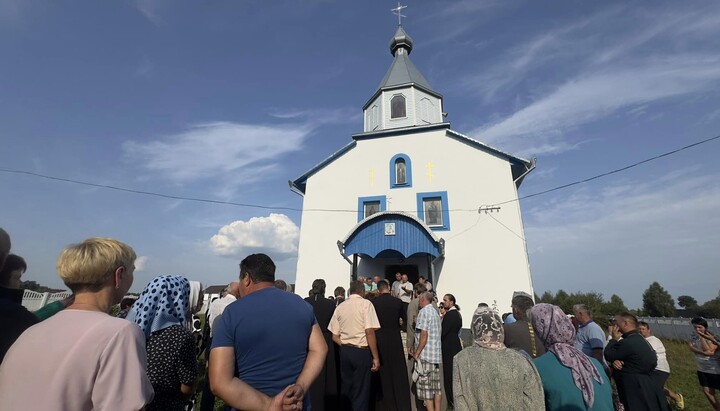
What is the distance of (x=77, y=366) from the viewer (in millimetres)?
1389

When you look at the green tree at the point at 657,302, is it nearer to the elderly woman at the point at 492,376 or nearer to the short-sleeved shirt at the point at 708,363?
the short-sleeved shirt at the point at 708,363

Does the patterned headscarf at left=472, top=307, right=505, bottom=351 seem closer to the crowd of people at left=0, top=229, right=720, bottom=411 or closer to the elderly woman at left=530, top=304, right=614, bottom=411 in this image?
the crowd of people at left=0, top=229, right=720, bottom=411

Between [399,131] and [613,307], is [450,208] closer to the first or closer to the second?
[399,131]

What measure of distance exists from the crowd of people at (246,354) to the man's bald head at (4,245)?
0.01 metres

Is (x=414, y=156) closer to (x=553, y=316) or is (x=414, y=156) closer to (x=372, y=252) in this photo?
(x=372, y=252)

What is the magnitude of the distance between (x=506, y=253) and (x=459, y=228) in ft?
6.83

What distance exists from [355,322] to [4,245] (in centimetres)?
375

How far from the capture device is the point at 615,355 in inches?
166

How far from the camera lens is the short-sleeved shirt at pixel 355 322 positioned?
4.77 metres

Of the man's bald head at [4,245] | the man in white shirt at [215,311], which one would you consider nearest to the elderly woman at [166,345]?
the man's bald head at [4,245]

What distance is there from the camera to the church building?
13.2 meters

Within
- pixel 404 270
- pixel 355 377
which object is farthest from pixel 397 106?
pixel 355 377

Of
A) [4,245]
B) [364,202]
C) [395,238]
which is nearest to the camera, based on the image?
[4,245]

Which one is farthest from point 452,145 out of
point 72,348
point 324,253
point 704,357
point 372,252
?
point 72,348
